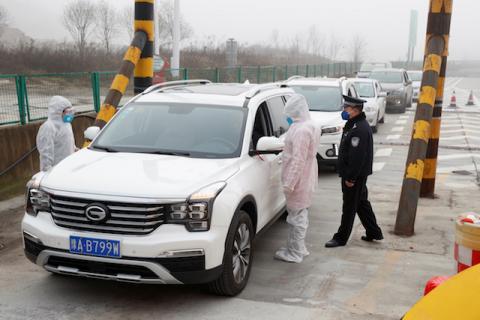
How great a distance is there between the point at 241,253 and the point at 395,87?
1910 cm

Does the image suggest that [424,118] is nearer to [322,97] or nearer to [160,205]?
[160,205]

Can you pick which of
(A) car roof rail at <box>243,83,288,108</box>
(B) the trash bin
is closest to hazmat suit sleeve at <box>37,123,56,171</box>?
(A) car roof rail at <box>243,83,288,108</box>

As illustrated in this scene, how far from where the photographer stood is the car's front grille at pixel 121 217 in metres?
4.40

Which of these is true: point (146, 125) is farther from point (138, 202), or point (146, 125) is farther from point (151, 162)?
point (138, 202)

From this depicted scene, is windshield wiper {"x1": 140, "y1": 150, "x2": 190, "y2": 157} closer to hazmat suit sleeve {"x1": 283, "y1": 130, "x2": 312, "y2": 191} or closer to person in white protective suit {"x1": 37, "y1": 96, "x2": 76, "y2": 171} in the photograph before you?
hazmat suit sleeve {"x1": 283, "y1": 130, "x2": 312, "y2": 191}

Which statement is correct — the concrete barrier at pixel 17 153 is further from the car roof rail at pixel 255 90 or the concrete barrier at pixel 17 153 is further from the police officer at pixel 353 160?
the police officer at pixel 353 160

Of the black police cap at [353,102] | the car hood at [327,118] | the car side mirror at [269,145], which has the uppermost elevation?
the black police cap at [353,102]

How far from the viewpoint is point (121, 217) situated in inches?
174

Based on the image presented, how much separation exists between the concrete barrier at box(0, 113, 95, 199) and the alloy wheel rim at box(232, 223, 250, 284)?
502 cm

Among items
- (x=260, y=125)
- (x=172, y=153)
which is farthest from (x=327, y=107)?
(x=172, y=153)

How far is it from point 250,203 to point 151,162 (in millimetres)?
1008

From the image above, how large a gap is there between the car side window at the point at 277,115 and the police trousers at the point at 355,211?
990 mm

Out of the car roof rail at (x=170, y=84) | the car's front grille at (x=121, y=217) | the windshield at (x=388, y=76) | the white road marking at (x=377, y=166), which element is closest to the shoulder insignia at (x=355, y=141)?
the car roof rail at (x=170, y=84)

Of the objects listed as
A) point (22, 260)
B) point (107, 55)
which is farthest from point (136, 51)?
point (107, 55)
